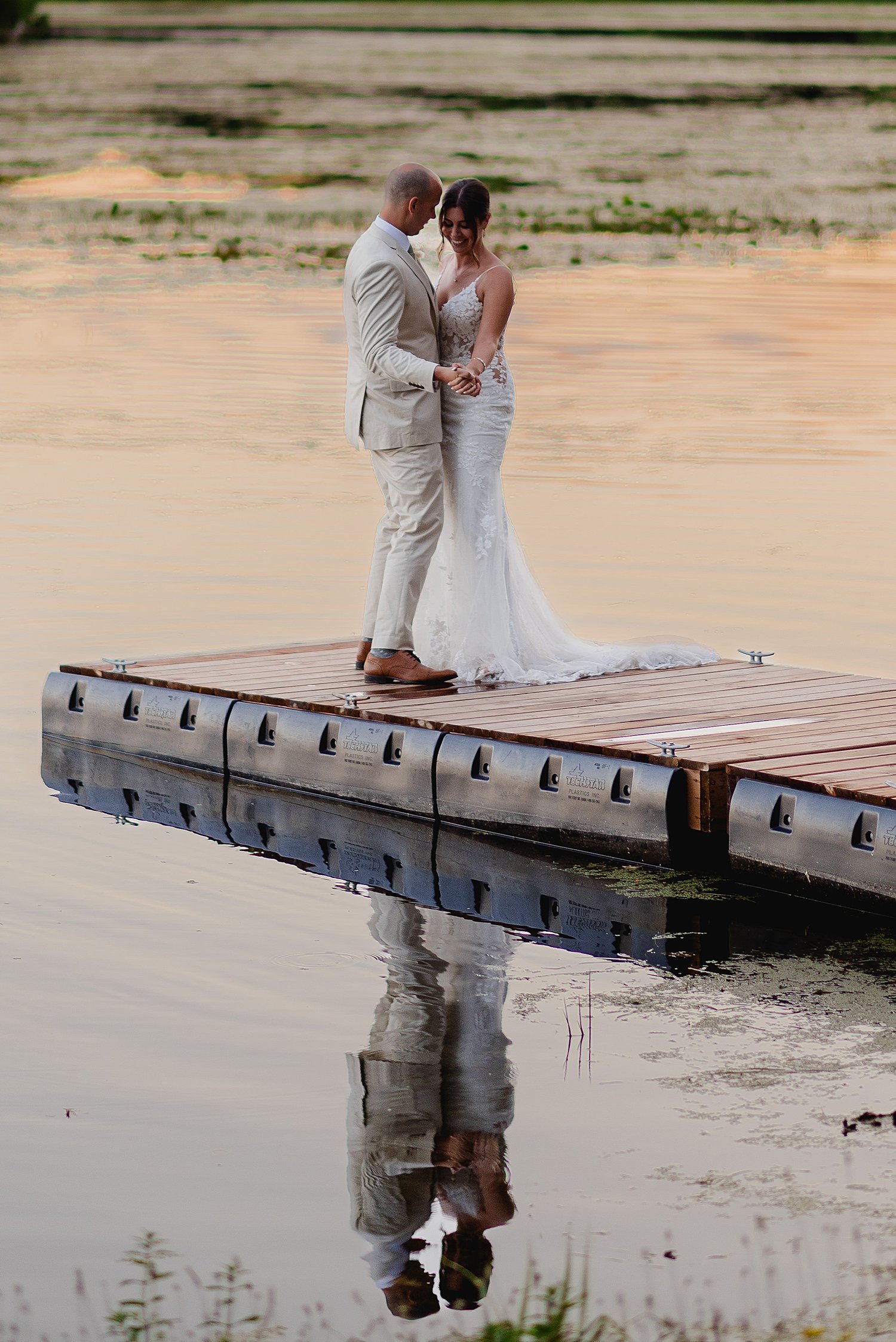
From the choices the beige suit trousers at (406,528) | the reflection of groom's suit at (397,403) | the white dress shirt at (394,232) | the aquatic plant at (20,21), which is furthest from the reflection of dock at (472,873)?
the aquatic plant at (20,21)

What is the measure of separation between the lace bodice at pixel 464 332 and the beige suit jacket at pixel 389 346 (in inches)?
2.3

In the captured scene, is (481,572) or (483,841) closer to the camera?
(483,841)

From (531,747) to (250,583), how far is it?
565 cm

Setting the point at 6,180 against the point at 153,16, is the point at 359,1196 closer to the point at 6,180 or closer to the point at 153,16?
the point at 6,180

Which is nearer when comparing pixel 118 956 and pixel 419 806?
pixel 118 956

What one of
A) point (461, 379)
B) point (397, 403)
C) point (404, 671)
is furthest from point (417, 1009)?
point (397, 403)

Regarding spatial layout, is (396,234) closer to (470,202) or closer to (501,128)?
(470,202)

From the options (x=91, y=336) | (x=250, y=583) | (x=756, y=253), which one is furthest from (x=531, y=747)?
(x=756, y=253)

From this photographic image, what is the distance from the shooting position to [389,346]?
841 cm

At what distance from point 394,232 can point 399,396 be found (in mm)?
625

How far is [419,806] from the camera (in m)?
8.34

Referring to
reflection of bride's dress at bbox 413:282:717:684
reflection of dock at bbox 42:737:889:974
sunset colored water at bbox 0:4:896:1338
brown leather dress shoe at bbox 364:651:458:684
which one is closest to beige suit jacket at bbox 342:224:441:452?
reflection of bride's dress at bbox 413:282:717:684

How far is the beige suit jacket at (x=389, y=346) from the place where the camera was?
8.40 m

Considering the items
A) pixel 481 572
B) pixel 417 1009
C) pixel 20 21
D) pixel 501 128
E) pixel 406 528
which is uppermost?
pixel 20 21
